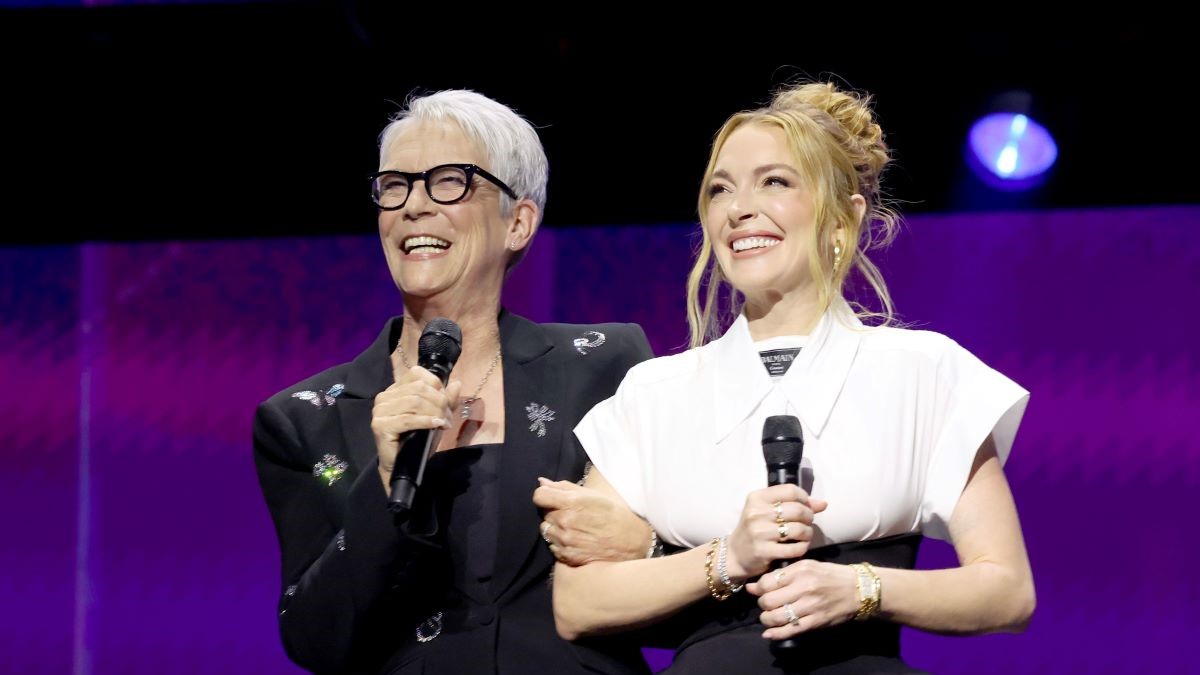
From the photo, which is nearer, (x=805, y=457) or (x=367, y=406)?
(x=805, y=457)

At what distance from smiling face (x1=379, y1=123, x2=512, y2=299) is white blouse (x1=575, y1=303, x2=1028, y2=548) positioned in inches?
20.9

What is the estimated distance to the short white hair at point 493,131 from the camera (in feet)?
7.80

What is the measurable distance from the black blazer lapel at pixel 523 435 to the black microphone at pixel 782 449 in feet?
1.99

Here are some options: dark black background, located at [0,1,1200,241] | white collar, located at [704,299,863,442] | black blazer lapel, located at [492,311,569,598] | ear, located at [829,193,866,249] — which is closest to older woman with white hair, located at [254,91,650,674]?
black blazer lapel, located at [492,311,569,598]

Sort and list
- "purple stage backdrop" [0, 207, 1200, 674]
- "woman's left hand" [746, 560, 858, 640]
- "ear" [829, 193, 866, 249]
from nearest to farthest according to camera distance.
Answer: "woman's left hand" [746, 560, 858, 640] → "ear" [829, 193, 866, 249] → "purple stage backdrop" [0, 207, 1200, 674]

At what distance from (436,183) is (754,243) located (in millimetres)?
667

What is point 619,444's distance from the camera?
6.40 ft

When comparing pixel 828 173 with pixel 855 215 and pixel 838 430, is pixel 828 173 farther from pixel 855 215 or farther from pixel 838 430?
pixel 838 430

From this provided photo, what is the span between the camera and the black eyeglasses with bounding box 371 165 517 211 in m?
2.32

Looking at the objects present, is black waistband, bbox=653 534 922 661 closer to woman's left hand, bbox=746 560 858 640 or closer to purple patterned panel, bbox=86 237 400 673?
woman's left hand, bbox=746 560 858 640

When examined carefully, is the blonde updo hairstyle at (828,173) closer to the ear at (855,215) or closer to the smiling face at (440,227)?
the ear at (855,215)

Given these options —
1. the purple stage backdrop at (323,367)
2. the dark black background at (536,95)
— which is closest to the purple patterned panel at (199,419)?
the purple stage backdrop at (323,367)

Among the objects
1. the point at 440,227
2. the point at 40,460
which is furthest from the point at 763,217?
the point at 40,460

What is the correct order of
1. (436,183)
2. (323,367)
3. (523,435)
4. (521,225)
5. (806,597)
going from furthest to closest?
(323,367)
(521,225)
(436,183)
(523,435)
(806,597)
